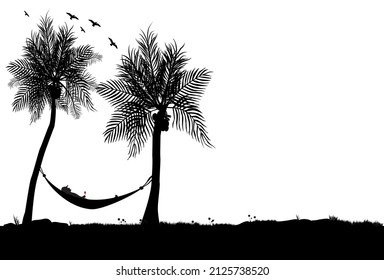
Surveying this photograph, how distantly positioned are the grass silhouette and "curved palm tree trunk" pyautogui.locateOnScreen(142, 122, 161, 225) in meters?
0.30

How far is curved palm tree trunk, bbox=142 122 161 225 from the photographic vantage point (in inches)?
565

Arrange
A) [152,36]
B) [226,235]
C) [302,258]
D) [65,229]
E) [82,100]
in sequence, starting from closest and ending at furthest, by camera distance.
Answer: [302,258] → [226,235] → [65,229] → [152,36] → [82,100]

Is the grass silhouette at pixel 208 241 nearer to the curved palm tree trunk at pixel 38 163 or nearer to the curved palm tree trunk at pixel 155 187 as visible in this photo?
the curved palm tree trunk at pixel 155 187

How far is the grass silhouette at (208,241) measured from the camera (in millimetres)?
12234

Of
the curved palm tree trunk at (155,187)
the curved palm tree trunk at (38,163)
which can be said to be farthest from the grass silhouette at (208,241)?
the curved palm tree trunk at (38,163)

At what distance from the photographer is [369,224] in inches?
542

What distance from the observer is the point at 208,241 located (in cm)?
1276

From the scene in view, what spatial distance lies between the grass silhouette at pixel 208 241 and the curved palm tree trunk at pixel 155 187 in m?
0.30

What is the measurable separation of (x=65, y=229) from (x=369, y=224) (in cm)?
771

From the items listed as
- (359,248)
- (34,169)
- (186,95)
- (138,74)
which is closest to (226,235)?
(359,248)

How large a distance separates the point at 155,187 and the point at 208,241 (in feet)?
8.01

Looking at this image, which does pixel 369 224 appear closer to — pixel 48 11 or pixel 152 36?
pixel 152 36

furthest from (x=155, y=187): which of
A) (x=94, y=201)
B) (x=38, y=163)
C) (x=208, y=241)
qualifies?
(x=38, y=163)

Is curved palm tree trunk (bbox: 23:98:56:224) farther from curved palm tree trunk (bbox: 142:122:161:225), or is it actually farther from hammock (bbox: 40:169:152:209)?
curved palm tree trunk (bbox: 142:122:161:225)
